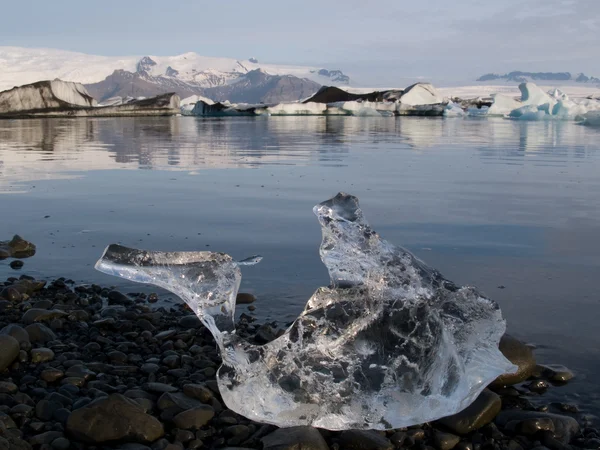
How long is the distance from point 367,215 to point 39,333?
14.5 ft

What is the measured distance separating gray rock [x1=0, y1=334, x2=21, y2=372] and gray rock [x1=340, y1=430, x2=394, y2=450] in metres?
1.79

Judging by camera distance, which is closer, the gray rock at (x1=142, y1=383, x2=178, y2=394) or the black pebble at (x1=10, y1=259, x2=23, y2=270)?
the gray rock at (x1=142, y1=383, x2=178, y2=394)

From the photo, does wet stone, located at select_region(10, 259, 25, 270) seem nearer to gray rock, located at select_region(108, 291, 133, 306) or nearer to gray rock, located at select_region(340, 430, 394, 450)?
gray rock, located at select_region(108, 291, 133, 306)

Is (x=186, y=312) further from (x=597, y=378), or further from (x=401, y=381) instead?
(x=597, y=378)

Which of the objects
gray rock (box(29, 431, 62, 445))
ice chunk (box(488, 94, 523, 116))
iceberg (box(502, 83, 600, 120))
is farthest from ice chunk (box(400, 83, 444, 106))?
gray rock (box(29, 431, 62, 445))

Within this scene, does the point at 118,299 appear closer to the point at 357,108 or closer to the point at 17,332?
the point at 17,332

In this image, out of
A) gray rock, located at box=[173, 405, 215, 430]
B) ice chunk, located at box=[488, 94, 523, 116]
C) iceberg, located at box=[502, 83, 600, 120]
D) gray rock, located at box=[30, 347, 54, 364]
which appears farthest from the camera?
ice chunk, located at box=[488, 94, 523, 116]

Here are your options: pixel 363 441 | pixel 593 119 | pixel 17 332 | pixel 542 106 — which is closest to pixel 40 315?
pixel 17 332

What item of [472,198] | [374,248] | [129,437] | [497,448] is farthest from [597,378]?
[472,198]

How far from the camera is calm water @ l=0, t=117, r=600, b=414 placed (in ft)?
14.4

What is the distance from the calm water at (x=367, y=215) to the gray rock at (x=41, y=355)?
1.35 meters

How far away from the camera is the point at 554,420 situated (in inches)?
111

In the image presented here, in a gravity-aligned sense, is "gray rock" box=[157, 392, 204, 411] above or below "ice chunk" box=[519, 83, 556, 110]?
below

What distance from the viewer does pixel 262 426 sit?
277 centimetres
